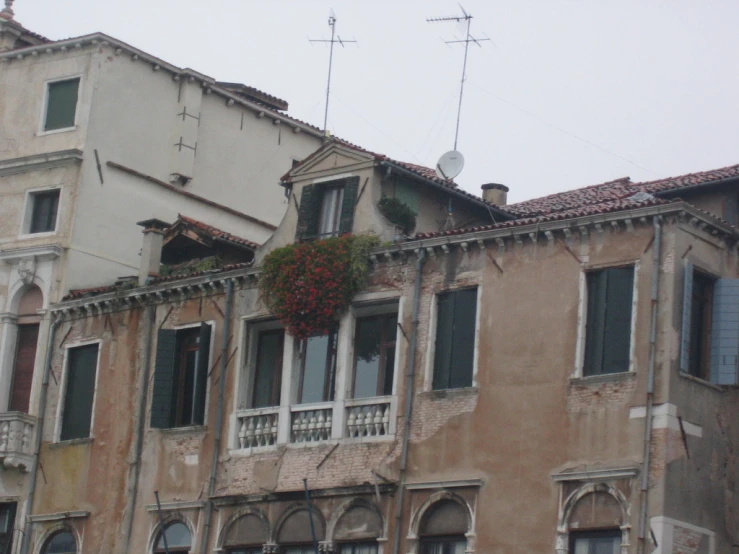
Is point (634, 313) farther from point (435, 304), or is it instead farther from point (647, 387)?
point (435, 304)

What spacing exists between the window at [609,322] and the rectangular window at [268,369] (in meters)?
6.55

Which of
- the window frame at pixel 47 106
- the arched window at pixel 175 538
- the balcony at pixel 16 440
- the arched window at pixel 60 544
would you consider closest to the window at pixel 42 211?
the window frame at pixel 47 106

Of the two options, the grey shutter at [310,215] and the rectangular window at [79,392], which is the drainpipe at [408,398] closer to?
the grey shutter at [310,215]

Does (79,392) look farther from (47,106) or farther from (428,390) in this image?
(428,390)

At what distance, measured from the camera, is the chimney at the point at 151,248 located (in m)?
33.2

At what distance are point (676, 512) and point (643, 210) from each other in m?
4.35

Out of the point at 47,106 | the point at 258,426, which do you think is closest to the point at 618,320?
the point at 258,426

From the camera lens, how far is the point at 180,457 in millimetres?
31031

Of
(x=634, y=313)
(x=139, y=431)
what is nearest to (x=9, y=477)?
(x=139, y=431)

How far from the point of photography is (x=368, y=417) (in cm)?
2828

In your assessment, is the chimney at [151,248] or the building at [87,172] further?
the building at [87,172]

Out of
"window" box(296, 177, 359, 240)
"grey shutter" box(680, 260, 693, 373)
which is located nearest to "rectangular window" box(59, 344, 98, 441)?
"window" box(296, 177, 359, 240)

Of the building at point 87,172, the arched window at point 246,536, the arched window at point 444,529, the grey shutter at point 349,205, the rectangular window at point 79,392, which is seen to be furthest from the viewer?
the building at point 87,172

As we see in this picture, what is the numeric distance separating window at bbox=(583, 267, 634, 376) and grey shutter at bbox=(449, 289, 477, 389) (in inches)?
83.9
